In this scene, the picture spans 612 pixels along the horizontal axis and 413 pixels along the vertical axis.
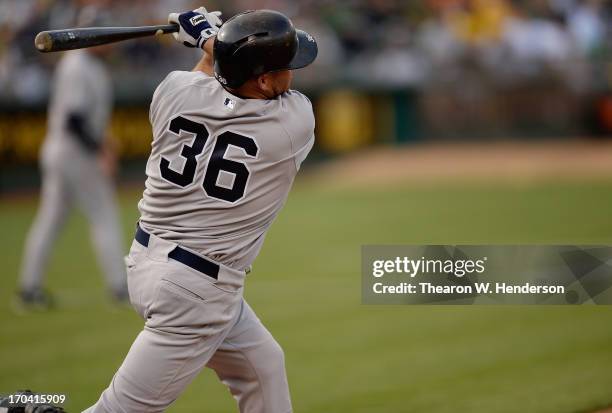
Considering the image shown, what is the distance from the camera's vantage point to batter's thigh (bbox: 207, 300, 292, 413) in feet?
13.4

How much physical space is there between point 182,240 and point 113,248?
16.1 ft

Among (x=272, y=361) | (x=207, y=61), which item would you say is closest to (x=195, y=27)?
(x=207, y=61)

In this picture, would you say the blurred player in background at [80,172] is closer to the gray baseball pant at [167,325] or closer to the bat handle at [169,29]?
the bat handle at [169,29]

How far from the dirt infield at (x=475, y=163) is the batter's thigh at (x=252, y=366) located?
13710 mm

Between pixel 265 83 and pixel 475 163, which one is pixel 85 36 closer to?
pixel 265 83

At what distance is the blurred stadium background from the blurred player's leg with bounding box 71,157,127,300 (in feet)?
0.95

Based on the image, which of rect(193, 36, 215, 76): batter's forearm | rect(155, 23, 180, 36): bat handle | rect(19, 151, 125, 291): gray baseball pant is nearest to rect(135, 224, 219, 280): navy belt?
rect(193, 36, 215, 76): batter's forearm

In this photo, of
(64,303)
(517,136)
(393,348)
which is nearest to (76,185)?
(64,303)

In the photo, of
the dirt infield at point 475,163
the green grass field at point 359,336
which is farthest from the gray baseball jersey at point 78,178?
the dirt infield at point 475,163

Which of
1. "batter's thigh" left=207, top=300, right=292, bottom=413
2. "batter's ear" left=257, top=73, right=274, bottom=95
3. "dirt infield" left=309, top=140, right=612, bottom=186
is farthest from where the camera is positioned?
"dirt infield" left=309, top=140, right=612, bottom=186

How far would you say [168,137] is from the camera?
386 centimetres

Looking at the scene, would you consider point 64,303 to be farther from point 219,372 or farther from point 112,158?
point 219,372

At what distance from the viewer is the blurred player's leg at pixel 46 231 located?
8.66 metres

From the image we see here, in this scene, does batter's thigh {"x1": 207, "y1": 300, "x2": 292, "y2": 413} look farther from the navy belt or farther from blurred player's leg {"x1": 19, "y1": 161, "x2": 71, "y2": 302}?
blurred player's leg {"x1": 19, "y1": 161, "x2": 71, "y2": 302}
